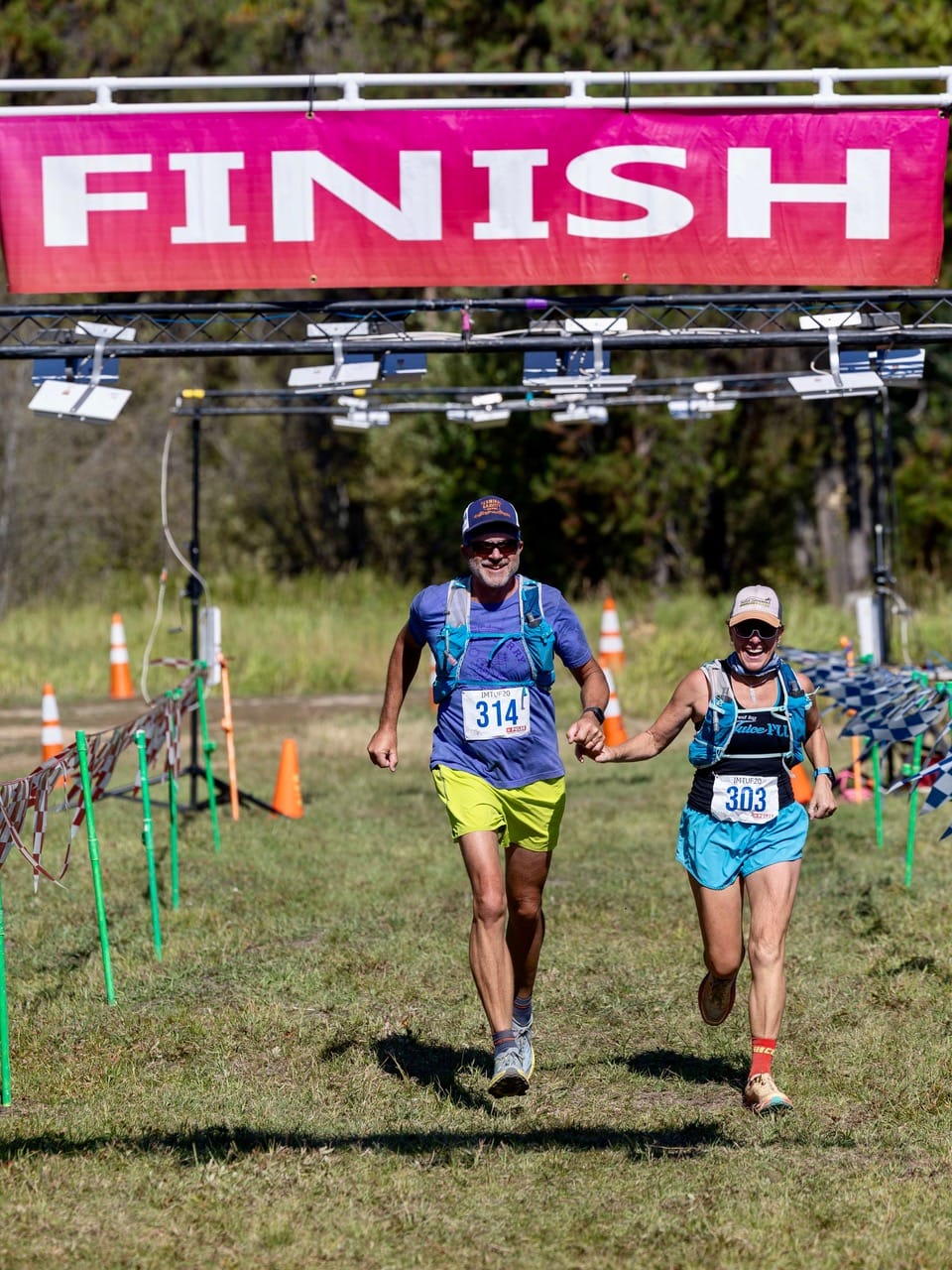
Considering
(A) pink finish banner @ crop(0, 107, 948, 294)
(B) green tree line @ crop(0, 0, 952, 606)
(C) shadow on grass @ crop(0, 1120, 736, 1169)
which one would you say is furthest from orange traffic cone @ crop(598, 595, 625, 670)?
(C) shadow on grass @ crop(0, 1120, 736, 1169)

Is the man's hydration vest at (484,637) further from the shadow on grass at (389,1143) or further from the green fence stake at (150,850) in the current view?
the green fence stake at (150,850)

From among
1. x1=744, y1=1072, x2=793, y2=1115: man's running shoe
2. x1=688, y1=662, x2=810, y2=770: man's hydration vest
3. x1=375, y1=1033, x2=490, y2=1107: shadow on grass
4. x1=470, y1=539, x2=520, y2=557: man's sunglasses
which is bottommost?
x1=375, y1=1033, x2=490, y2=1107: shadow on grass

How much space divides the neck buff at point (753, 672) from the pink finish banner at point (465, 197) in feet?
9.90

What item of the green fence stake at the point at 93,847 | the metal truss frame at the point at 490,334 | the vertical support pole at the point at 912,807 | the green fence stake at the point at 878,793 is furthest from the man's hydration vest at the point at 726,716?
the green fence stake at the point at 878,793

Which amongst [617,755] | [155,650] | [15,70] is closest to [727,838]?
[617,755]

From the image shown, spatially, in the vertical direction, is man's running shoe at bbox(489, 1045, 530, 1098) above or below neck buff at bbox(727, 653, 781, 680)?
below

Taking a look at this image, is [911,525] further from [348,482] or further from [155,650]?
[155,650]

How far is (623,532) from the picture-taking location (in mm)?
36656

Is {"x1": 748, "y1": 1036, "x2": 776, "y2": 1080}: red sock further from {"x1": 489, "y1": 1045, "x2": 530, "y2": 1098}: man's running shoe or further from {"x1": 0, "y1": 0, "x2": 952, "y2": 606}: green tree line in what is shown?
{"x1": 0, "y1": 0, "x2": 952, "y2": 606}: green tree line

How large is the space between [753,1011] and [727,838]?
67 cm

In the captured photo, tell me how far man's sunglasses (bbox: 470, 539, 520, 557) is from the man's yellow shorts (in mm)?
876

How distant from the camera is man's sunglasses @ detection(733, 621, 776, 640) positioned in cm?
694

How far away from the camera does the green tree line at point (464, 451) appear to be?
112 ft

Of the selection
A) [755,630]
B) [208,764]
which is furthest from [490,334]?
[208,764]
